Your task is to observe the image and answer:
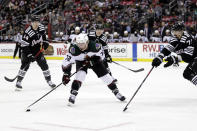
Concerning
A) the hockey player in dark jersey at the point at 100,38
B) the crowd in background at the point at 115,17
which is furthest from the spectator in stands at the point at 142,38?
the hockey player in dark jersey at the point at 100,38

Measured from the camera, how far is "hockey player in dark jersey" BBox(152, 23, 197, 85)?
5812mm

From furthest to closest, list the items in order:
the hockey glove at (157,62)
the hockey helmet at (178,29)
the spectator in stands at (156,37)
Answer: the spectator in stands at (156,37) → the hockey helmet at (178,29) → the hockey glove at (157,62)

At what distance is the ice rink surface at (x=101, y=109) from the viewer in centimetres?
451

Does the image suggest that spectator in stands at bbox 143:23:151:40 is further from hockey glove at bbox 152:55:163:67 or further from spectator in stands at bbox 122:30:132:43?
hockey glove at bbox 152:55:163:67

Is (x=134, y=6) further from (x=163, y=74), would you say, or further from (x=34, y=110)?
(x=34, y=110)

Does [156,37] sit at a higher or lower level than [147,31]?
lower

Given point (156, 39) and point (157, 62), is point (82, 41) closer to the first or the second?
point (157, 62)

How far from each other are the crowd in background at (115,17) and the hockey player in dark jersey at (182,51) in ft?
28.1

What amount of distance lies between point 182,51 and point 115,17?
1168 centimetres

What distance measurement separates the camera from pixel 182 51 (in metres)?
5.98

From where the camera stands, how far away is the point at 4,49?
718 inches

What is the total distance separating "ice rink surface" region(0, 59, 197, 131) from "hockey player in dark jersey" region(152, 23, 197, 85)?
51 centimetres

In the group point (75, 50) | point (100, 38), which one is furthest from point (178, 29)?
point (100, 38)

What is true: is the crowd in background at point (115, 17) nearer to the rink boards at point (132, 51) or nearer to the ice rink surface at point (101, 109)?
the rink boards at point (132, 51)
